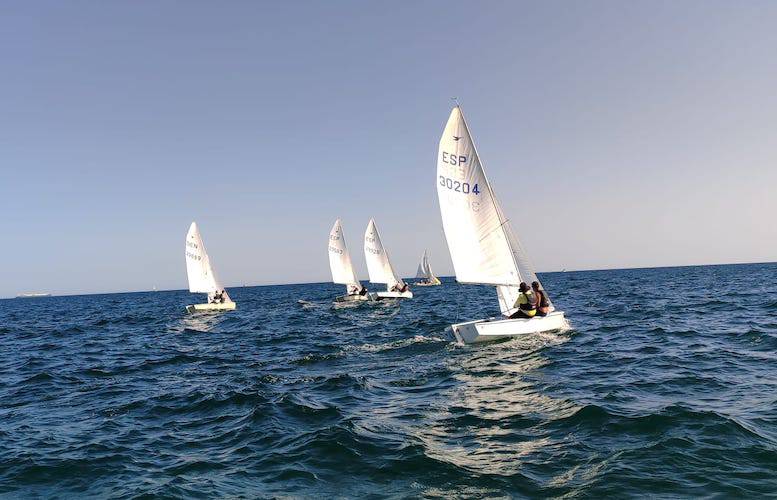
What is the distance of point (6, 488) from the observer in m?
7.73

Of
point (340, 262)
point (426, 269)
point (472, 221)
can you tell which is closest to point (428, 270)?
point (426, 269)

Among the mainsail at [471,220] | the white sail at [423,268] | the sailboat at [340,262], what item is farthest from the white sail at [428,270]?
the mainsail at [471,220]

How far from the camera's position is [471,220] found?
21.3 m

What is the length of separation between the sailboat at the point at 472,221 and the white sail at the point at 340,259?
34.8 metres

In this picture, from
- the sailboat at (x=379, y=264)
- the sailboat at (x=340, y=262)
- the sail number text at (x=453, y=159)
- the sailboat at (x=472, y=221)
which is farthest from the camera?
the sailboat at (x=340, y=262)

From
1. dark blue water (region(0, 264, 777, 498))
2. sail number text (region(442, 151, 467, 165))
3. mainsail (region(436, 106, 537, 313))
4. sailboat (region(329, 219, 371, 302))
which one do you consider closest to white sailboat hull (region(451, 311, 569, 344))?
dark blue water (region(0, 264, 777, 498))

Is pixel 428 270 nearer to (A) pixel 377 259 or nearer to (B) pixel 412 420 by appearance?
(A) pixel 377 259

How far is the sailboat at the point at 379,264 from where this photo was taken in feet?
176

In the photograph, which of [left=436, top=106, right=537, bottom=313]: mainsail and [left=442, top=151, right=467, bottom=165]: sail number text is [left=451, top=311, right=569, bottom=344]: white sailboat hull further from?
[left=442, top=151, right=467, bottom=165]: sail number text

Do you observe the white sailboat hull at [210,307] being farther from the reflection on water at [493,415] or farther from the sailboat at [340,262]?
the reflection on water at [493,415]

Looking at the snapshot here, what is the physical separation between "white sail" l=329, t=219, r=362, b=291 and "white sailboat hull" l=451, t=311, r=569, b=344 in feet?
122

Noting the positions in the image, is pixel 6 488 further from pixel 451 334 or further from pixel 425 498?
pixel 451 334

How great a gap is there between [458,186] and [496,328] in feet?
20.3

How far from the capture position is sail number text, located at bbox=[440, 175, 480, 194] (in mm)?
21266
